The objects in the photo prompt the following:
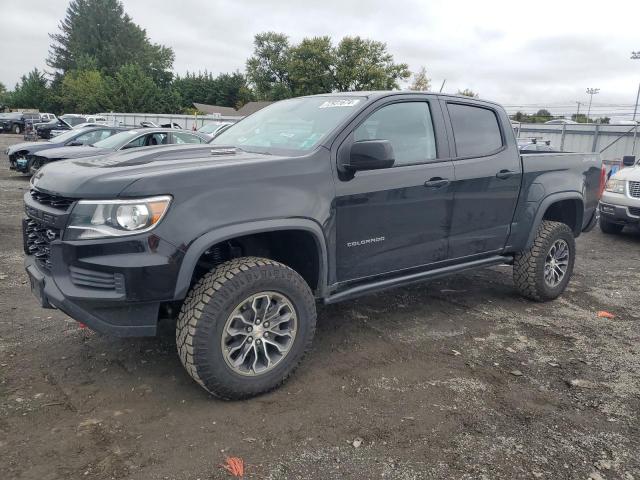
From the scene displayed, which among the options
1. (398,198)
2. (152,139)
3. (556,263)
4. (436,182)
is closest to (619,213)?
(556,263)

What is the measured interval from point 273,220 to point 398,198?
3.47ft

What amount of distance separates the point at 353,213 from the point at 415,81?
60.2m

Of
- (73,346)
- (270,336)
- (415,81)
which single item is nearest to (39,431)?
(73,346)

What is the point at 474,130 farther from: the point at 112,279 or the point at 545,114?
the point at 545,114

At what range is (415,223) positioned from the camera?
3.82 metres

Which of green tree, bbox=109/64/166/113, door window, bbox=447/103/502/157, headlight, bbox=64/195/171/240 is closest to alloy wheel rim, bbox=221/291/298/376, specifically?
headlight, bbox=64/195/171/240

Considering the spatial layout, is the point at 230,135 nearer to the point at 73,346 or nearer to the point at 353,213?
the point at 353,213

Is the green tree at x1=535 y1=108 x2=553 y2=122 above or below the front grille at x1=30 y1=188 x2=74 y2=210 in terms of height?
above

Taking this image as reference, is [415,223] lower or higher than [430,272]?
higher

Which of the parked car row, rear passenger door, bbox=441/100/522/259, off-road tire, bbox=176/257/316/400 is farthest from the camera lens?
the parked car row

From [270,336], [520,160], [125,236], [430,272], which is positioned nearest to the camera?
[125,236]

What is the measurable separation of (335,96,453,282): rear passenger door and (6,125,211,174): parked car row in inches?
276

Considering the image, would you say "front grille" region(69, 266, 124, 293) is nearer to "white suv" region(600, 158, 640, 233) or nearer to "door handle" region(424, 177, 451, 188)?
Result: "door handle" region(424, 177, 451, 188)

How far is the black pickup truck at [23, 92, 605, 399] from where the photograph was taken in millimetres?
2748
